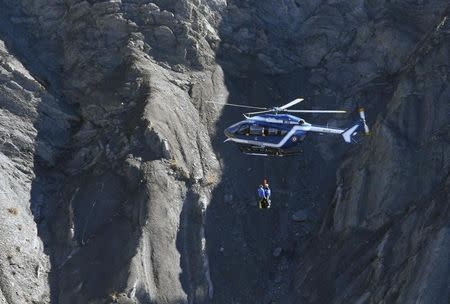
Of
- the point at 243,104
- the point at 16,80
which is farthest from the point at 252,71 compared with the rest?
the point at 16,80

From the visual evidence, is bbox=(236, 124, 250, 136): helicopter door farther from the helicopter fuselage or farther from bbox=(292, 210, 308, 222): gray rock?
bbox=(292, 210, 308, 222): gray rock

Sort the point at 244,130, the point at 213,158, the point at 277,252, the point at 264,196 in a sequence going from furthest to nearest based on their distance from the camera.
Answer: the point at 213,158 < the point at 277,252 < the point at 244,130 < the point at 264,196

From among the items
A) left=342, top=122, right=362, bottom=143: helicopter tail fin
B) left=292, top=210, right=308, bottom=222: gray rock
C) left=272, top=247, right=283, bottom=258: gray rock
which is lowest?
left=272, top=247, right=283, bottom=258: gray rock

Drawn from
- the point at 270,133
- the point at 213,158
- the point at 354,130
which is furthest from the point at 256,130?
the point at 213,158

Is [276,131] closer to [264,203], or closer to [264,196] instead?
[264,196]

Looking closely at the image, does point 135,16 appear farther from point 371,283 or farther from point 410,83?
point 371,283

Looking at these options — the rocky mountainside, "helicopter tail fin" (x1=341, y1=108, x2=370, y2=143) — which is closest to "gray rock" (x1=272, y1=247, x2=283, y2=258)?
the rocky mountainside
